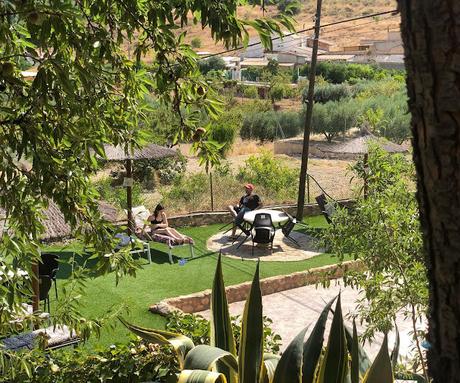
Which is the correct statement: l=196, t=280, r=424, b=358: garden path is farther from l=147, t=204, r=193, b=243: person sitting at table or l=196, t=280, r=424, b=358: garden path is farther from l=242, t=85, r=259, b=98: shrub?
l=242, t=85, r=259, b=98: shrub

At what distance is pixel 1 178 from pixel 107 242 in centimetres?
56

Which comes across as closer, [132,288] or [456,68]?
[456,68]

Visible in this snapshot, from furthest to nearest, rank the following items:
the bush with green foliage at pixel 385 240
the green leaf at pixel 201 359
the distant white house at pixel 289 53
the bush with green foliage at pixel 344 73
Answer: the distant white house at pixel 289 53
the bush with green foliage at pixel 344 73
the bush with green foliage at pixel 385 240
the green leaf at pixel 201 359

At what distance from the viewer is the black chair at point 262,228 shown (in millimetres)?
12281

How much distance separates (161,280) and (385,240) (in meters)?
5.89

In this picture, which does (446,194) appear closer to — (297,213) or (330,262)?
(330,262)

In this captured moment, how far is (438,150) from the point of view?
1120 millimetres

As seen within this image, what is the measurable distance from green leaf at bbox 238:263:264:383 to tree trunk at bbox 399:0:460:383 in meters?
1.55

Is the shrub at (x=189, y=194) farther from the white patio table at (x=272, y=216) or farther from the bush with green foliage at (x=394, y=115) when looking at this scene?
the bush with green foliage at (x=394, y=115)

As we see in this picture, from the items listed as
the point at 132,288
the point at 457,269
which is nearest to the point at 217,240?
the point at 132,288

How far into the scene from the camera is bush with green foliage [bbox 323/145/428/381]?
17.4ft

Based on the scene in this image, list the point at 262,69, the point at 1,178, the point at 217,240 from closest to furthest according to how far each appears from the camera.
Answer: the point at 1,178, the point at 217,240, the point at 262,69

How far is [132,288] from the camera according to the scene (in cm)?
1038

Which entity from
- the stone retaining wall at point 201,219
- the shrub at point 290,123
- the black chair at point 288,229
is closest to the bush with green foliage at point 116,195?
the stone retaining wall at point 201,219
